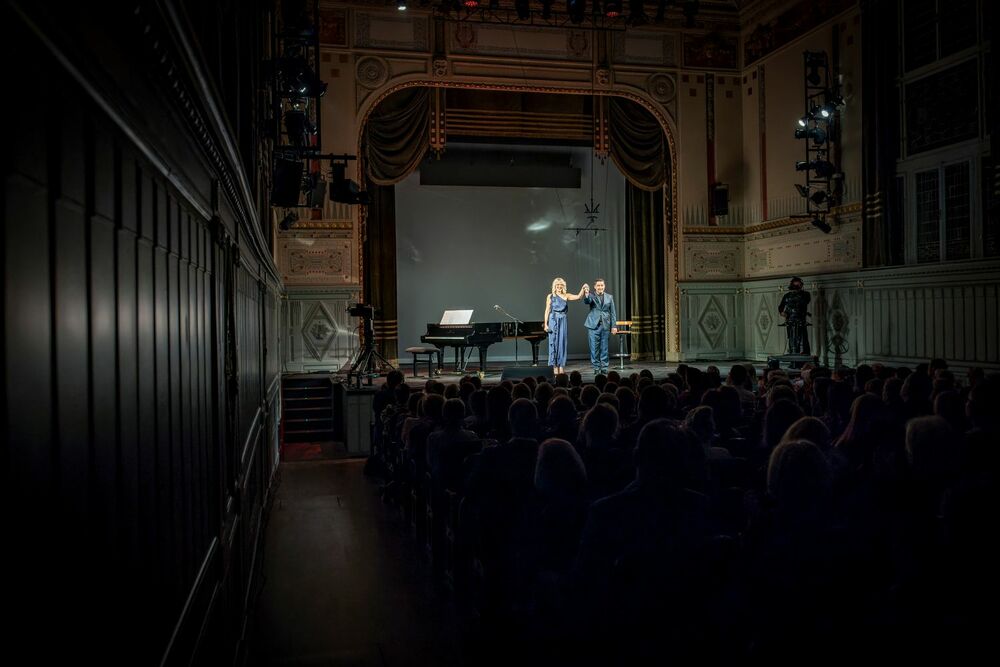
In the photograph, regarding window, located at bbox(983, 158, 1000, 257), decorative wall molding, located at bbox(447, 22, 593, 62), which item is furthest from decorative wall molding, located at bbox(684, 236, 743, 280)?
window, located at bbox(983, 158, 1000, 257)

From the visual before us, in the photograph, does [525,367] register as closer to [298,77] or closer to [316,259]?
[316,259]

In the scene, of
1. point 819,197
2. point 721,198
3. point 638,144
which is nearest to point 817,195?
point 819,197

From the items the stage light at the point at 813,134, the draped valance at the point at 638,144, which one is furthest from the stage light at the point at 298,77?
the draped valance at the point at 638,144

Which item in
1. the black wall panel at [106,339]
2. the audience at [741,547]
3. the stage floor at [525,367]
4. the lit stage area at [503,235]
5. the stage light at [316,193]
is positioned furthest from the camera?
the lit stage area at [503,235]

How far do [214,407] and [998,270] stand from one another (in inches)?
375

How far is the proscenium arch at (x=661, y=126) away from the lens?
12852 mm

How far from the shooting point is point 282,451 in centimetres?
889

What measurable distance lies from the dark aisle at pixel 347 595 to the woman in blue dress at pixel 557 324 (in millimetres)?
5990

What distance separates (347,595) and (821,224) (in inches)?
396

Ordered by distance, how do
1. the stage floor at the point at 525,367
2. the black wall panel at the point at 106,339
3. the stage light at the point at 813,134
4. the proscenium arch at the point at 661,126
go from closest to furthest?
the black wall panel at the point at 106,339 → the stage floor at the point at 525,367 → the stage light at the point at 813,134 → the proscenium arch at the point at 661,126

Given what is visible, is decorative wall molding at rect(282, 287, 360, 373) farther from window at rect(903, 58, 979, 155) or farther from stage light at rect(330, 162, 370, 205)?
window at rect(903, 58, 979, 155)

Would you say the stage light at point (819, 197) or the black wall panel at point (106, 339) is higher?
the stage light at point (819, 197)

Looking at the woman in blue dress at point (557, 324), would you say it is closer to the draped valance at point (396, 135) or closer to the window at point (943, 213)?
the draped valance at point (396, 135)

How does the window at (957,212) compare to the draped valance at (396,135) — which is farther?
the draped valance at (396,135)
